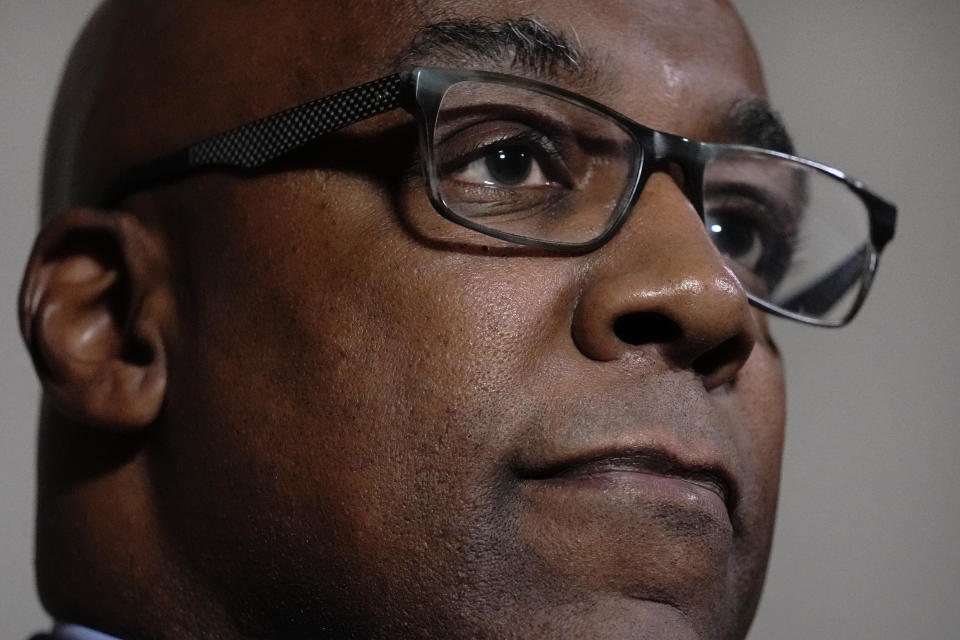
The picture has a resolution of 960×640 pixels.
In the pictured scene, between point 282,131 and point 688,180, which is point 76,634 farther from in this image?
point 688,180

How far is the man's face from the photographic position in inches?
36.9

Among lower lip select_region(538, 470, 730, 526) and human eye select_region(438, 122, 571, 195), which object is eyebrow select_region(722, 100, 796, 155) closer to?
human eye select_region(438, 122, 571, 195)

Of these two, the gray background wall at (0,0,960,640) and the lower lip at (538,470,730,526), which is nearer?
the lower lip at (538,470,730,526)

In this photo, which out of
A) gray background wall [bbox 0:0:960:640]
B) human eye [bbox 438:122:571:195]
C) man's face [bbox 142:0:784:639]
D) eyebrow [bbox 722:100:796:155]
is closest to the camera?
man's face [bbox 142:0:784:639]

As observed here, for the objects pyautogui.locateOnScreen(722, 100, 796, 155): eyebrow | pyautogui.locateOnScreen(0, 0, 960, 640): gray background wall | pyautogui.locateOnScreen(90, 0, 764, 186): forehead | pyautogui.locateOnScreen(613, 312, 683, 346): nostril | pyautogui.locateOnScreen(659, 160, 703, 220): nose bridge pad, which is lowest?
pyautogui.locateOnScreen(0, 0, 960, 640): gray background wall

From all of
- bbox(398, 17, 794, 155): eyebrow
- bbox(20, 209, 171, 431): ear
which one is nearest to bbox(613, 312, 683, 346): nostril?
bbox(398, 17, 794, 155): eyebrow

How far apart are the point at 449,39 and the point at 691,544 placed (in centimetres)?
48

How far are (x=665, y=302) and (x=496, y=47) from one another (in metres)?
0.27

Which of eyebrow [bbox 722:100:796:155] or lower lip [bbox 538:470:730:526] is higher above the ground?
eyebrow [bbox 722:100:796:155]

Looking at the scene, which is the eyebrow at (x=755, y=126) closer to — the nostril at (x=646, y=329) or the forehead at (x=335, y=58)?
the forehead at (x=335, y=58)

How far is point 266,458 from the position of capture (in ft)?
3.29

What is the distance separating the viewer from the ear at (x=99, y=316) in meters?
1.11

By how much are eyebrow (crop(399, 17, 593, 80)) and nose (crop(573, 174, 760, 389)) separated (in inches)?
6.0

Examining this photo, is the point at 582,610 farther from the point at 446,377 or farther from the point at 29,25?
the point at 29,25
